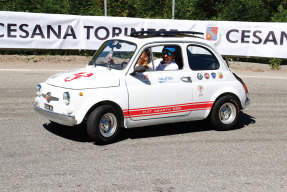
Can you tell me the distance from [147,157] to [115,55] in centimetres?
214

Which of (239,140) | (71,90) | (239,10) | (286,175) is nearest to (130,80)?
(71,90)

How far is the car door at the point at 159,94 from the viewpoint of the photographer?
25.2 ft

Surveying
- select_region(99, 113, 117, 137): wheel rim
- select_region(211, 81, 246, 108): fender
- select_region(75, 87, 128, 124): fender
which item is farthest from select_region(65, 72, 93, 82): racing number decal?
select_region(211, 81, 246, 108): fender

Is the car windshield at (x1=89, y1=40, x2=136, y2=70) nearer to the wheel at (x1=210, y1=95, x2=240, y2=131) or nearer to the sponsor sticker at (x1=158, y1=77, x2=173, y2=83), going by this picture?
the sponsor sticker at (x1=158, y1=77, x2=173, y2=83)

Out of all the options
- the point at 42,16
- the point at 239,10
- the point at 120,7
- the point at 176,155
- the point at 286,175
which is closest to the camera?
the point at 286,175

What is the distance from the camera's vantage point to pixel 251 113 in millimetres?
10297

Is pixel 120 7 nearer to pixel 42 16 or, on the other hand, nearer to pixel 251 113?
pixel 42 16

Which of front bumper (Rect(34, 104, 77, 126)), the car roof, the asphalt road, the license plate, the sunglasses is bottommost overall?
the asphalt road

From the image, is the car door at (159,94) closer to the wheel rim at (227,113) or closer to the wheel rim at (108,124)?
the wheel rim at (108,124)

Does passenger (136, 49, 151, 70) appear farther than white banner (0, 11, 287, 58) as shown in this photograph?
No

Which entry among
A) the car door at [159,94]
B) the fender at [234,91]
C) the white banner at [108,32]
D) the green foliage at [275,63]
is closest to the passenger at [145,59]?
the car door at [159,94]

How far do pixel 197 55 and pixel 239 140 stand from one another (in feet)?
5.78

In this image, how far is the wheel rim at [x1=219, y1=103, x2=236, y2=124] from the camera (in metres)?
8.72

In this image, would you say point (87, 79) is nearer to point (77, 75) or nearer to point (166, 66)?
point (77, 75)
